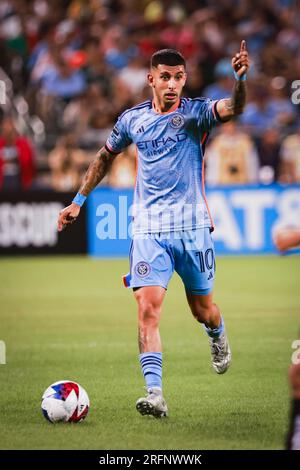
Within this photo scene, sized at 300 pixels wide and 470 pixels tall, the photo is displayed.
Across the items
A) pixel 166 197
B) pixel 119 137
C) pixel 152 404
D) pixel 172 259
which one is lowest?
pixel 152 404

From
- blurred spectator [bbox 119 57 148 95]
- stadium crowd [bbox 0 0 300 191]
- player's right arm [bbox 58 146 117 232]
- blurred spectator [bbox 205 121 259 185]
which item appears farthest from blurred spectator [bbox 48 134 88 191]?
player's right arm [bbox 58 146 117 232]

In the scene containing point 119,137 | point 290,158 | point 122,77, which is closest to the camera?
point 119,137

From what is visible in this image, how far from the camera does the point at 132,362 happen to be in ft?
31.5

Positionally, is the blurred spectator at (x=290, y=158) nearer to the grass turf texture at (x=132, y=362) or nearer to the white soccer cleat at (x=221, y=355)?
the grass turf texture at (x=132, y=362)

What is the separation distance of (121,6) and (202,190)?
16.6 meters

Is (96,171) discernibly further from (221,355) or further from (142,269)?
(221,355)

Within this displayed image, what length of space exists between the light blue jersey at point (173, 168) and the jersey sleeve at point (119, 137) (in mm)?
211

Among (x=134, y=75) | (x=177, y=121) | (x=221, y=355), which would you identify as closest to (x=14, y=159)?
(x=134, y=75)

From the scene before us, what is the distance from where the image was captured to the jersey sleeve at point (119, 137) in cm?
774

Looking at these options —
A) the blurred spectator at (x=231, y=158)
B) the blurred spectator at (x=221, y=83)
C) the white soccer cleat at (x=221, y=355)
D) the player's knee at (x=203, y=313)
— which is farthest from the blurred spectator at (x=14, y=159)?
the player's knee at (x=203, y=313)

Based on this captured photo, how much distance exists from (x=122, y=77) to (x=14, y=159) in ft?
9.52

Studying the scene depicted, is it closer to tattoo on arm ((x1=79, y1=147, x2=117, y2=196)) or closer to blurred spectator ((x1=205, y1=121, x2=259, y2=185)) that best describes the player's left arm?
tattoo on arm ((x1=79, y1=147, x2=117, y2=196))

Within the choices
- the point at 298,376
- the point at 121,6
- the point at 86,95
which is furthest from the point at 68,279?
the point at 298,376

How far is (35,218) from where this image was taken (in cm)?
1972
